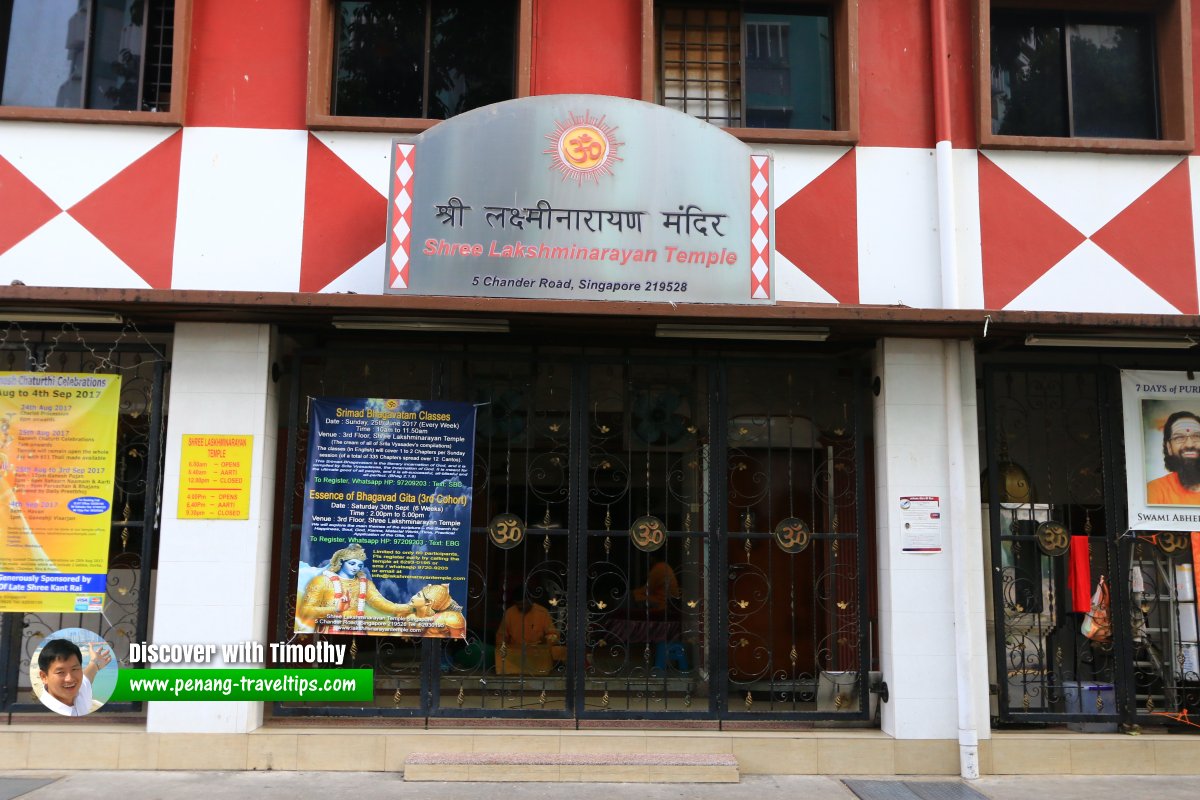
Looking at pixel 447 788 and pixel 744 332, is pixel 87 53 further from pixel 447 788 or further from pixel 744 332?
pixel 447 788

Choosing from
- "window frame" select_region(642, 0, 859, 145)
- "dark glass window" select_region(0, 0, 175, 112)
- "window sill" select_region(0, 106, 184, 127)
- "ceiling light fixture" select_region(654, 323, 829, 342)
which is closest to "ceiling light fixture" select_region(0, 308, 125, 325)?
"window sill" select_region(0, 106, 184, 127)

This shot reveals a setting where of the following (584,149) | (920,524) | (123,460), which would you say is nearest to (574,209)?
(584,149)

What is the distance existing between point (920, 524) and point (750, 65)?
402 centimetres

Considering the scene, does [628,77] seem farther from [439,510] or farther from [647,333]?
[439,510]

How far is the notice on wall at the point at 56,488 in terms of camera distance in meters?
7.76

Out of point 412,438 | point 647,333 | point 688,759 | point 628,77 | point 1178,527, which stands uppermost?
point 628,77

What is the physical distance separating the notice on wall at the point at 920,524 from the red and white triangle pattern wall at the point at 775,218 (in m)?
1.57

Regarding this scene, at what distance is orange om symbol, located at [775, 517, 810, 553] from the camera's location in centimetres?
813

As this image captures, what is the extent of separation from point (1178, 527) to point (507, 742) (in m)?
5.50

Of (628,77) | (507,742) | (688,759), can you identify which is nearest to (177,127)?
(628,77)

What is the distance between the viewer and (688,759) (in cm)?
743

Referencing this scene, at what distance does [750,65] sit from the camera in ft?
28.3

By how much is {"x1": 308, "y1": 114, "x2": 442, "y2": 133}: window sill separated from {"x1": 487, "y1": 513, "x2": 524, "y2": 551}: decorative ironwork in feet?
10.2

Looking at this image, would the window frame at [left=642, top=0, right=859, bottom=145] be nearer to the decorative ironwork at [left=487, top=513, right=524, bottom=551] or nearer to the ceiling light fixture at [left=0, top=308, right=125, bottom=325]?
the decorative ironwork at [left=487, top=513, right=524, bottom=551]
